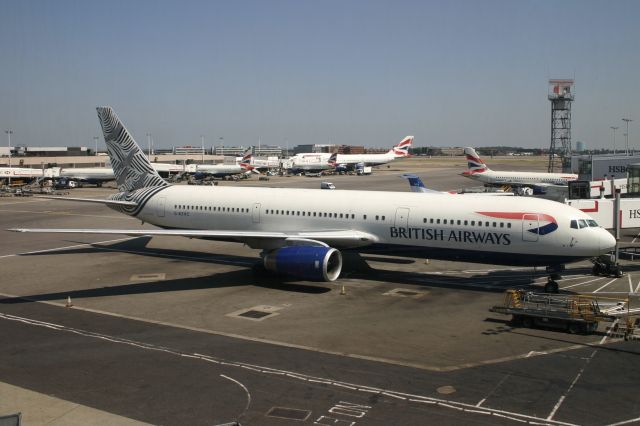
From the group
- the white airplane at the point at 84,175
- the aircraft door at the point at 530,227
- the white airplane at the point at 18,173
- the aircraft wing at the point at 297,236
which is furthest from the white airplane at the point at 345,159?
the aircraft door at the point at 530,227

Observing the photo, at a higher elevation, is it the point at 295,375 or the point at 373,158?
the point at 373,158

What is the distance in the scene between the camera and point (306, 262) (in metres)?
27.1

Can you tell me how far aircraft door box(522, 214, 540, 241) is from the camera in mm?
26062

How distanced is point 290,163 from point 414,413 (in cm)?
13544

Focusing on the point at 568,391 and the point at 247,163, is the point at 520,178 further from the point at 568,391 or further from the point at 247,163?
the point at 568,391

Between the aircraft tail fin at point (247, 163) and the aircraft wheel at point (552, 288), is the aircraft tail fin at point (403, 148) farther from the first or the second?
the aircraft wheel at point (552, 288)

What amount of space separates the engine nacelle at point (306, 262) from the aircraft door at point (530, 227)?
8.68 meters

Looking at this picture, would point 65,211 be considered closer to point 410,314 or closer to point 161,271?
point 161,271

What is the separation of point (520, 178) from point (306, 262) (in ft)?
222

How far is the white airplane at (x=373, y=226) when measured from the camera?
1027 inches

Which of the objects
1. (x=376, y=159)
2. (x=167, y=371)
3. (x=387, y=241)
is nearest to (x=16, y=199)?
(x=387, y=241)

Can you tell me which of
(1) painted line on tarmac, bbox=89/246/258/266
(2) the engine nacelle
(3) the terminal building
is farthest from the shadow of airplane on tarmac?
(3) the terminal building

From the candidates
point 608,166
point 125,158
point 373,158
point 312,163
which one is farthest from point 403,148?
point 125,158

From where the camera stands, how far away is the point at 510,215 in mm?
26719
